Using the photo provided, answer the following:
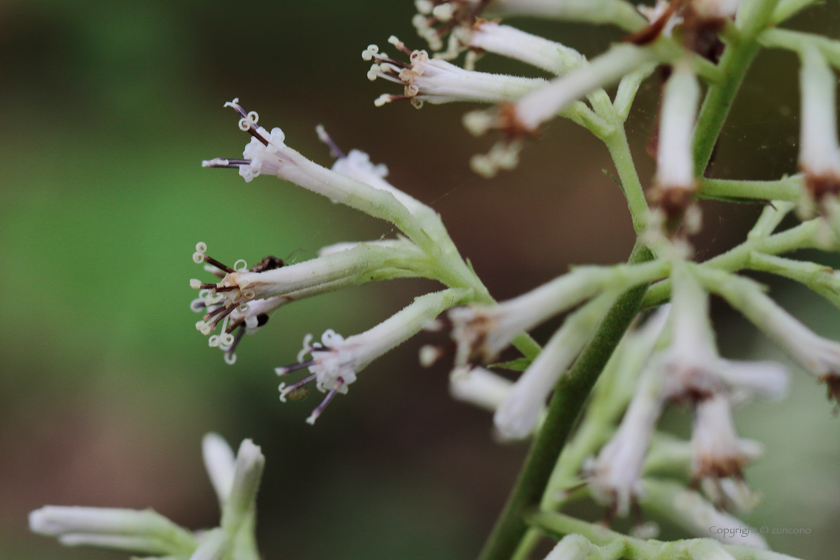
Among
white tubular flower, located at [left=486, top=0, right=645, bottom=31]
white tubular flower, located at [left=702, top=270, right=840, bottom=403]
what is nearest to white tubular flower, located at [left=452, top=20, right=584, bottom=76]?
white tubular flower, located at [left=486, top=0, right=645, bottom=31]

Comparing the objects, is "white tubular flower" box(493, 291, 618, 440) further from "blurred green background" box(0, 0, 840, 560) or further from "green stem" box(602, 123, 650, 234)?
"blurred green background" box(0, 0, 840, 560)

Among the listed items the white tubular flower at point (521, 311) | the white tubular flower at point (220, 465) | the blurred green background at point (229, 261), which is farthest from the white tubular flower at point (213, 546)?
the blurred green background at point (229, 261)

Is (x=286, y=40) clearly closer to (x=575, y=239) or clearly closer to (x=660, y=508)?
(x=575, y=239)

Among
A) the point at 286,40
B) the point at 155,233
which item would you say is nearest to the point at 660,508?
the point at 155,233

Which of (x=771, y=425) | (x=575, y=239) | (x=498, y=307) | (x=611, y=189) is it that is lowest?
(x=498, y=307)

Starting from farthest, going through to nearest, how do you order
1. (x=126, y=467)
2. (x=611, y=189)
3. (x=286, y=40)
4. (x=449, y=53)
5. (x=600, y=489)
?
(x=611, y=189), (x=286, y=40), (x=126, y=467), (x=449, y=53), (x=600, y=489)

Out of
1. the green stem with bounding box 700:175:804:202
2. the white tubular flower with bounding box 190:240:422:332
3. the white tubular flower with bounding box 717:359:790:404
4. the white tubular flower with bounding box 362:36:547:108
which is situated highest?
the white tubular flower with bounding box 362:36:547:108

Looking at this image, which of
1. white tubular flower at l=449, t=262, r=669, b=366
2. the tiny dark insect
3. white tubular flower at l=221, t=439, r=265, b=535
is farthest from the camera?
white tubular flower at l=221, t=439, r=265, b=535

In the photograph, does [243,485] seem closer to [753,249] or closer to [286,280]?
[286,280]
